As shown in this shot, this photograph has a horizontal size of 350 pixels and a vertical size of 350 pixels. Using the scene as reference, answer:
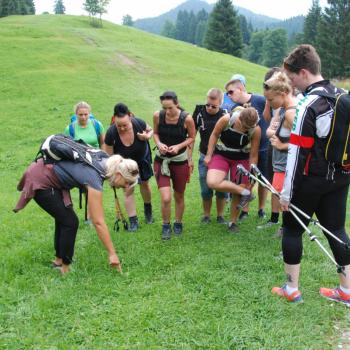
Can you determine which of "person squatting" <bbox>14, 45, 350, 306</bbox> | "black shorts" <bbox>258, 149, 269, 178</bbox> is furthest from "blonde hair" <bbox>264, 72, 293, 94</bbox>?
"black shorts" <bbox>258, 149, 269, 178</bbox>

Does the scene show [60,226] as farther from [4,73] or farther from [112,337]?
[4,73]

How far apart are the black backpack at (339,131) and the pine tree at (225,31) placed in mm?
54859

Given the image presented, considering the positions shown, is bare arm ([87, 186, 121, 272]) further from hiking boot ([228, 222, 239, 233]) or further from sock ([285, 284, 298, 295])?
hiking boot ([228, 222, 239, 233])

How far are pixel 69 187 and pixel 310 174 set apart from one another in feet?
8.59

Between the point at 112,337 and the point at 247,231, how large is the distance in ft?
10.6

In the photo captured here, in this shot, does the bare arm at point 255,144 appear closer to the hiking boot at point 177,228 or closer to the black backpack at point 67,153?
the hiking boot at point 177,228

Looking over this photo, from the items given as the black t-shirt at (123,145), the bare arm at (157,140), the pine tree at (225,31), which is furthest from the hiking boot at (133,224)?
the pine tree at (225,31)

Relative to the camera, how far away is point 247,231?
6621mm

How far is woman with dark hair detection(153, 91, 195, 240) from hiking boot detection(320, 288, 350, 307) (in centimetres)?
244

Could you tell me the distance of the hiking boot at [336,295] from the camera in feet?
14.7

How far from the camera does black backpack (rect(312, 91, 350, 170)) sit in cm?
384

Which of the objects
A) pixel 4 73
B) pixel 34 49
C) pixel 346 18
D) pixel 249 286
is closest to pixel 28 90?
pixel 4 73

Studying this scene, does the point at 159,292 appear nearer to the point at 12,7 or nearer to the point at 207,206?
the point at 207,206

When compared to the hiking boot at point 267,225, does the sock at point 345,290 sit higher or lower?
higher
